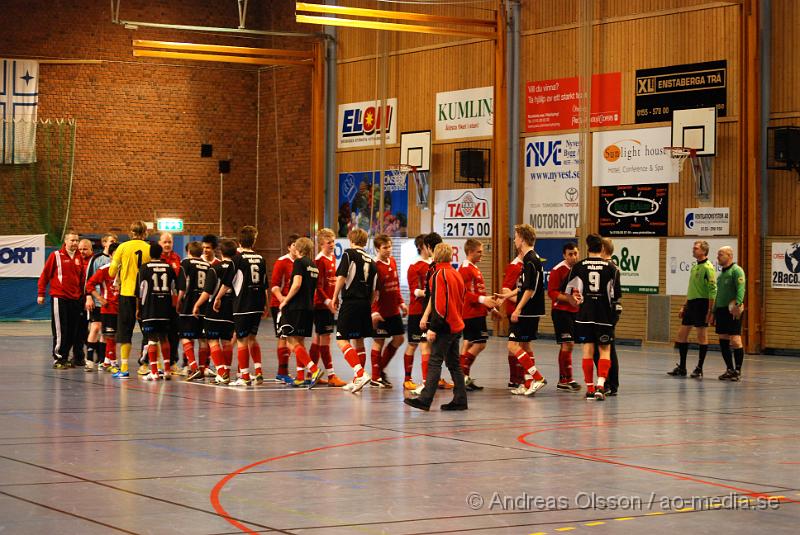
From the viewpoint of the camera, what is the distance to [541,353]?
22422mm

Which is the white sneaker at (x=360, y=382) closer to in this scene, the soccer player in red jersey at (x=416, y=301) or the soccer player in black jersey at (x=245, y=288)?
the soccer player in red jersey at (x=416, y=301)

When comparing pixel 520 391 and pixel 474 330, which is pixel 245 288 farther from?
pixel 520 391

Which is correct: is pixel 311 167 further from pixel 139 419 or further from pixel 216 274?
pixel 139 419

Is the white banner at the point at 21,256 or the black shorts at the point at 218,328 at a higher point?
the white banner at the point at 21,256

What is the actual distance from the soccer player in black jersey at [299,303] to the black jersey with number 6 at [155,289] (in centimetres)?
182

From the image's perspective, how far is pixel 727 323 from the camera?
17562mm

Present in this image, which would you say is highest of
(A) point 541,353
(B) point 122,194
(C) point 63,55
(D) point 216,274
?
(C) point 63,55

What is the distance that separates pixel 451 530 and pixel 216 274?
9255 mm

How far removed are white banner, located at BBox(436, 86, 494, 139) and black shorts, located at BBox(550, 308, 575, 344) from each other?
1323 cm

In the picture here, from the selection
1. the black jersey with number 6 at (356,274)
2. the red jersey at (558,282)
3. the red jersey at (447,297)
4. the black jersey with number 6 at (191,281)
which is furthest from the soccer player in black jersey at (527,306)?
the black jersey with number 6 at (191,281)

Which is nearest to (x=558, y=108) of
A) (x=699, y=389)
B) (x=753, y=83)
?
(x=753, y=83)

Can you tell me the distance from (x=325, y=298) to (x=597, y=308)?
349cm

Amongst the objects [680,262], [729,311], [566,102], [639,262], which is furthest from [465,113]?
[729,311]

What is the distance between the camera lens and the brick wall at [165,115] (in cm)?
3247
